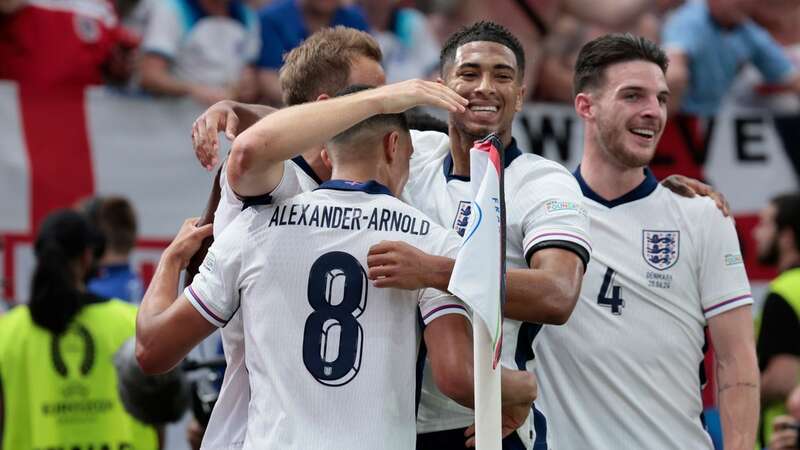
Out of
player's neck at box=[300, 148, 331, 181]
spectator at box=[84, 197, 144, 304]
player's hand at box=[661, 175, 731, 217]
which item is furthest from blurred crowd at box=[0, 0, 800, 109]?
player's neck at box=[300, 148, 331, 181]

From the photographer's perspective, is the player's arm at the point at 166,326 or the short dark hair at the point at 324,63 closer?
the player's arm at the point at 166,326

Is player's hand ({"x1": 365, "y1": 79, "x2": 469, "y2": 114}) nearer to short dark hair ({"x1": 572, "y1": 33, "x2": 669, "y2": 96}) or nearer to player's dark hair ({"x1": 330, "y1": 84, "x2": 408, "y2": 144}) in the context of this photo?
player's dark hair ({"x1": 330, "y1": 84, "x2": 408, "y2": 144})

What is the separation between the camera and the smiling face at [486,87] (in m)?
5.09

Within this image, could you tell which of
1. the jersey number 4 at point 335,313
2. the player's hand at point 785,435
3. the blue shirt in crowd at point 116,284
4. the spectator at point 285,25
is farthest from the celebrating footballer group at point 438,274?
the spectator at point 285,25

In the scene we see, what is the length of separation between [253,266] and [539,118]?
238 inches

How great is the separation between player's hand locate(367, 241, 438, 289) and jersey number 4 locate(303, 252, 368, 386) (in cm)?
9

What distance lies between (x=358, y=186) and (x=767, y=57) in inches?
290

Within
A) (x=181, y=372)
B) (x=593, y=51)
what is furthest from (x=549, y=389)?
(x=181, y=372)

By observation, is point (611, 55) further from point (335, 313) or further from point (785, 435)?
point (785, 435)

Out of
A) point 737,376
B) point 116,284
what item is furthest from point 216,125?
point 116,284

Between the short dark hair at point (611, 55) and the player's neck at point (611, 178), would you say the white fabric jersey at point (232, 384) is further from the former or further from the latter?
the short dark hair at point (611, 55)

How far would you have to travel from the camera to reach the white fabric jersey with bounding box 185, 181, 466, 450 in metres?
4.37

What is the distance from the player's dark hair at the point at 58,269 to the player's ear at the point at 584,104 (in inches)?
124

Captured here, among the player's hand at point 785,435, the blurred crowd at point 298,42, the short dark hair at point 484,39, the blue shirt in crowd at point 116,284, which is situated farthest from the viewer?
the blurred crowd at point 298,42
